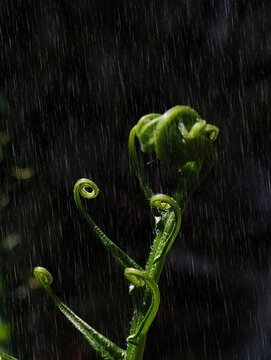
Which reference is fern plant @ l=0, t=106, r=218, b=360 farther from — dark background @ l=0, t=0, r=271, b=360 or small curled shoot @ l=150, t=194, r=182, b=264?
dark background @ l=0, t=0, r=271, b=360

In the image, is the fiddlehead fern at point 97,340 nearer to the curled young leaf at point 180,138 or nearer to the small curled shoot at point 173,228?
the small curled shoot at point 173,228

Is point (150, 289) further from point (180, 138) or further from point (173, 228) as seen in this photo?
point (180, 138)

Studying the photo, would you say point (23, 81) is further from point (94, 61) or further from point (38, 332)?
point (38, 332)

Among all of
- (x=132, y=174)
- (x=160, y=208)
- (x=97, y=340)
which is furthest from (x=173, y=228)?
(x=132, y=174)

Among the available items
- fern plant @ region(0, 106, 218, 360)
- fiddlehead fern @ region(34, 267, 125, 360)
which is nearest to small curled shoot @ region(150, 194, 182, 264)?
fern plant @ region(0, 106, 218, 360)

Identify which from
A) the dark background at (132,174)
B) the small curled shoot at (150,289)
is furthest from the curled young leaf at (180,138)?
the dark background at (132,174)

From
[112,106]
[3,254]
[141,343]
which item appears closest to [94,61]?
[112,106]

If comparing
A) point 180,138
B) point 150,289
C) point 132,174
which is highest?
point 180,138
